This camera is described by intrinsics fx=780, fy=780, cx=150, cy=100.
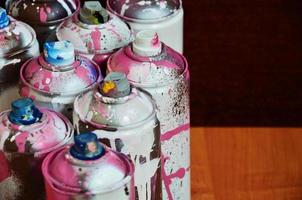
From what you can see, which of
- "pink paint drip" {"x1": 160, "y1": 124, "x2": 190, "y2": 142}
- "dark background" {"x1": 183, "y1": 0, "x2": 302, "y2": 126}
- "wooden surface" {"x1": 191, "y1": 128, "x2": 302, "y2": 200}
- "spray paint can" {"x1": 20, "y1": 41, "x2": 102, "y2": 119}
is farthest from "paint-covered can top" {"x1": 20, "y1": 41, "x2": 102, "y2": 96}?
"dark background" {"x1": 183, "y1": 0, "x2": 302, "y2": 126}

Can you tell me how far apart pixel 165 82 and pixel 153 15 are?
15 cm

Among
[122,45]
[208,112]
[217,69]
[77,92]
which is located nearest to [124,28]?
[122,45]

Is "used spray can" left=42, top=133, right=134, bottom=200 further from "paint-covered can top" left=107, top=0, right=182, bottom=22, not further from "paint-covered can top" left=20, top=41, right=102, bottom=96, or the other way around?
"paint-covered can top" left=107, top=0, right=182, bottom=22

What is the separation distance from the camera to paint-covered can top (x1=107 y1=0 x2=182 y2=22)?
1.03m

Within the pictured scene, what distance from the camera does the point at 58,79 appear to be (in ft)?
2.97

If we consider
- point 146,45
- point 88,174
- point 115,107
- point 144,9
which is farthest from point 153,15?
point 88,174

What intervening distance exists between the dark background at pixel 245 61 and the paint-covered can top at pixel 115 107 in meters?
0.96

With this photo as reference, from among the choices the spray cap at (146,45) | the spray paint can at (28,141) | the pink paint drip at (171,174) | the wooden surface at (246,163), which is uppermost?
the spray cap at (146,45)

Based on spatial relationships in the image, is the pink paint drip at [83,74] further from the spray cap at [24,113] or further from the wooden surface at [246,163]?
the wooden surface at [246,163]

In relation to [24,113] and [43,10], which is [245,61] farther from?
[24,113]

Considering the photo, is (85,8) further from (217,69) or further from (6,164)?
(217,69)

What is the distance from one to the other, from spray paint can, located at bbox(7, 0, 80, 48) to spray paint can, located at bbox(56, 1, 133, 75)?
5 centimetres

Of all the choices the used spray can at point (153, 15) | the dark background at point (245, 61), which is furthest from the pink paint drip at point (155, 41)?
the dark background at point (245, 61)

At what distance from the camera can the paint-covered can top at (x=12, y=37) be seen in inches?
37.6
